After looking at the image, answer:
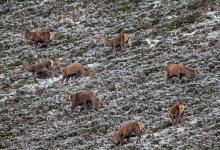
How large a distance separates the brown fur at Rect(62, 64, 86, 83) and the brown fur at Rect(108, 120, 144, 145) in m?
7.53

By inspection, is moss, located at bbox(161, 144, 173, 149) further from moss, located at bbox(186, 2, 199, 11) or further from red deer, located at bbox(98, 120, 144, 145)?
moss, located at bbox(186, 2, 199, 11)

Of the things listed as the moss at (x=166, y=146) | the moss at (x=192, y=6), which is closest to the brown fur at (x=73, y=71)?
the moss at (x=166, y=146)

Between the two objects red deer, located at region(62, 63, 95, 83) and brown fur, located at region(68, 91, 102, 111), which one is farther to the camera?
red deer, located at region(62, 63, 95, 83)

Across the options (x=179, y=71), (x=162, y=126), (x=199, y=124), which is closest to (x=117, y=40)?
(x=179, y=71)

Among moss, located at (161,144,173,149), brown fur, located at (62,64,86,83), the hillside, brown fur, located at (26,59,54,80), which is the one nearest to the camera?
moss, located at (161,144,173,149)

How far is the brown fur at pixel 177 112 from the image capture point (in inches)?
824

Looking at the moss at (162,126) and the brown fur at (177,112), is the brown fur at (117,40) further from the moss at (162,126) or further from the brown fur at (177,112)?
the moss at (162,126)

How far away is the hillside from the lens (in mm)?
21156

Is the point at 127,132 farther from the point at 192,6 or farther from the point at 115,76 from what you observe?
the point at 192,6

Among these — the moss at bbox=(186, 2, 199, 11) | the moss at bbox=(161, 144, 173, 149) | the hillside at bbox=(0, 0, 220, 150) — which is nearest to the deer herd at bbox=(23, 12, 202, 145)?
the hillside at bbox=(0, 0, 220, 150)

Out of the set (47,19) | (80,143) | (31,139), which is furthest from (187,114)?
(47,19)

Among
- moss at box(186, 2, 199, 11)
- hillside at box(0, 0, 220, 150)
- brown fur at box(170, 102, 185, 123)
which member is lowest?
hillside at box(0, 0, 220, 150)

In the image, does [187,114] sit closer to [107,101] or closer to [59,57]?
[107,101]

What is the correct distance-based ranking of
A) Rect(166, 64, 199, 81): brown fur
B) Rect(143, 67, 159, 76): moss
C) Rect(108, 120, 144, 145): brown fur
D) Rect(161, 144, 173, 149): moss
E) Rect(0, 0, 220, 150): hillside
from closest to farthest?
1. Rect(161, 144, 173, 149): moss
2. Rect(108, 120, 144, 145): brown fur
3. Rect(0, 0, 220, 150): hillside
4. Rect(166, 64, 199, 81): brown fur
5. Rect(143, 67, 159, 76): moss
